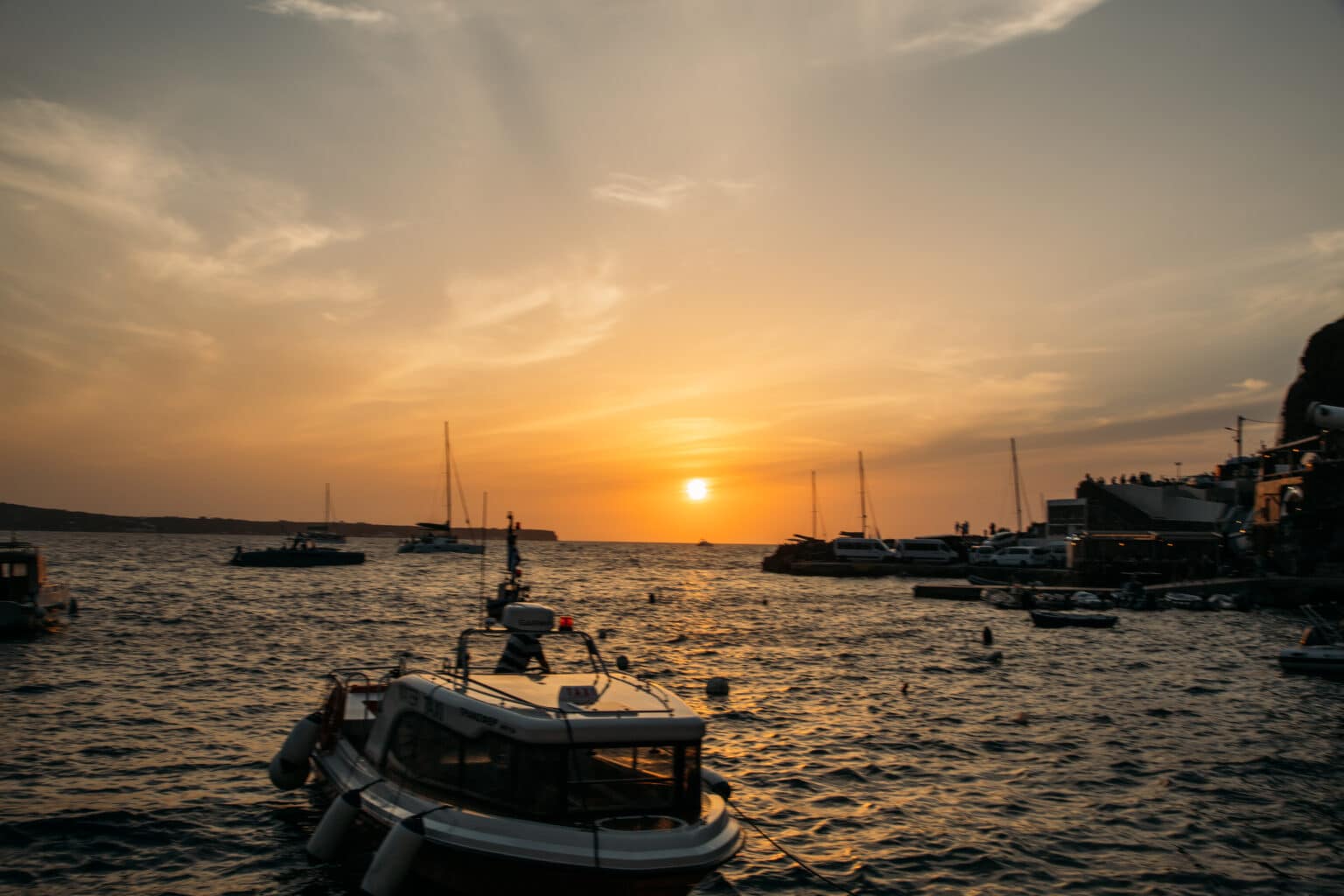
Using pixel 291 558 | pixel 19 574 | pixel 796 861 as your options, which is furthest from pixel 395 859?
pixel 291 558

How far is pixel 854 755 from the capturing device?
26.8 metres

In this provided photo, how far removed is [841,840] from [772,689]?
18.8 meters

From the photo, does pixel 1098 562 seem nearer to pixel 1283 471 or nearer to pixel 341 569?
pixel 1283 471

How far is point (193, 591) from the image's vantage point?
87375 mm

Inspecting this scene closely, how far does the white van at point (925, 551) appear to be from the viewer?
4798 inches

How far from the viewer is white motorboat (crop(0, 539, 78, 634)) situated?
48.0m

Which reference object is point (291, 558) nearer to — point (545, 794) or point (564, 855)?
point (545, 794)

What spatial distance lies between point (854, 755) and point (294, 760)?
15302 millimetres

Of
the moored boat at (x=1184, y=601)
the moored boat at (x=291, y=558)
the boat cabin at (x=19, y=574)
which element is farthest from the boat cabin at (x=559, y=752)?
the moored boat at (x=291, y=558)

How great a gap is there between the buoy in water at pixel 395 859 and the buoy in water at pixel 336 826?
294cm

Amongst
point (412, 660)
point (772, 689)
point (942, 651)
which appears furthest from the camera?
point (942, 651)

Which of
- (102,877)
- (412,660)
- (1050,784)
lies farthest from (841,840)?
(412,660)

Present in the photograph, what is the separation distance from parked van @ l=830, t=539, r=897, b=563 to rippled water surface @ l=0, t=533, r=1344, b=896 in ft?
214

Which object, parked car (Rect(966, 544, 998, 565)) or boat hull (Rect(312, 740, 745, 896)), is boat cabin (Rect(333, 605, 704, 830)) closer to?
boat hull (Rect(312, 740, 745, 896))
